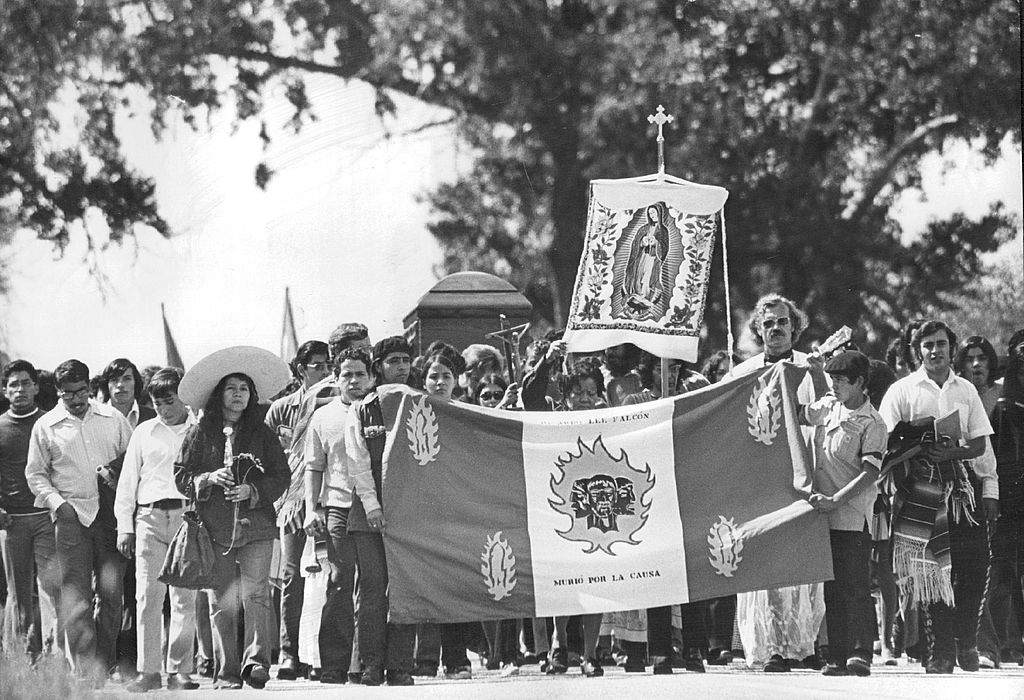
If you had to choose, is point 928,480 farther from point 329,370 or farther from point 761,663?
point 329,370

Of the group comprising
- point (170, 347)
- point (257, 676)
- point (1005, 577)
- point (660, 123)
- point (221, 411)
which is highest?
point (660, 123)

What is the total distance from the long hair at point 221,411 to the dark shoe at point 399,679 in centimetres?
132

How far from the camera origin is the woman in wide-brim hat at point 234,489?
6.35 metres

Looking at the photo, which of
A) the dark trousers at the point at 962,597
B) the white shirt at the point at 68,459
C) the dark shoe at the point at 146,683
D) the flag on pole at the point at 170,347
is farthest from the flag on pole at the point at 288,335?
the dark trousers at the point at 962,597

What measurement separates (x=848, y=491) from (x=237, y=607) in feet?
9.40

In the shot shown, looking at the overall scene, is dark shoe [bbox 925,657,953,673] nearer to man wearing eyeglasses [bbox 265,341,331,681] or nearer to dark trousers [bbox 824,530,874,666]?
dark trousers [bbox 824,530,874,666]

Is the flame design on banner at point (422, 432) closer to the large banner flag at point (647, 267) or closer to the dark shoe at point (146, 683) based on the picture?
the large banner flag at point (647, 267)

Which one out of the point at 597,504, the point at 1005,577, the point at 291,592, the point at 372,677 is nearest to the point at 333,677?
the point at 372,677

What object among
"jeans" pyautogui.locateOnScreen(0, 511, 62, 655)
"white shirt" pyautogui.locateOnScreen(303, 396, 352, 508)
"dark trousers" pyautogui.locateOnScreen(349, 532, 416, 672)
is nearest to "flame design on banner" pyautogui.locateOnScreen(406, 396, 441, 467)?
"white shirt" pyautogui.locateOnScreen(303, 396, 352, 508)

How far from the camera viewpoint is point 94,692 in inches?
250

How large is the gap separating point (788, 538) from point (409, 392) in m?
1.89

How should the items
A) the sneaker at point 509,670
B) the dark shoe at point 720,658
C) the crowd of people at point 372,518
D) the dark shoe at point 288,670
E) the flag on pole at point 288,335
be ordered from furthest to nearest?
the flag on pole at point 288,335, the dark shoe at point 720,658, the sneaker at point 509,670, the dark shoe at point 288,670, the crowd of people at point 372,518

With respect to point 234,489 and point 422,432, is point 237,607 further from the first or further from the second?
point 422,432

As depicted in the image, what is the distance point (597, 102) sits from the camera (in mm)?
7859
